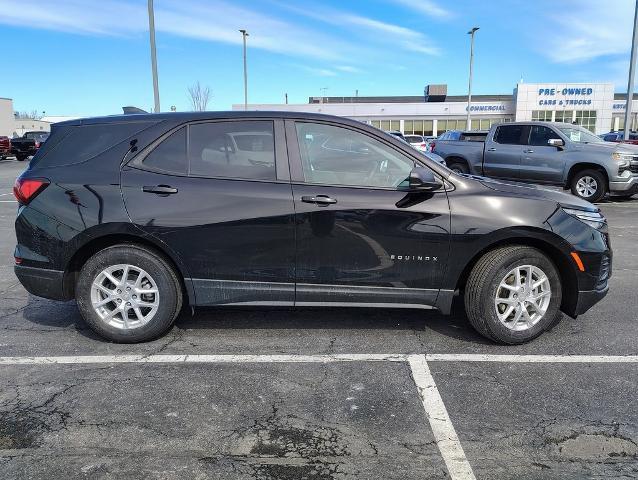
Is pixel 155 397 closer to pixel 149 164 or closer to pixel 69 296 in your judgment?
pixel 69 296

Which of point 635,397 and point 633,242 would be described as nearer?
point 635,397

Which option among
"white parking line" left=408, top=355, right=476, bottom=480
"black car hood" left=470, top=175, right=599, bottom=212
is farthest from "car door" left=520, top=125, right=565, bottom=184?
"white parking line" left=408, top=355, right=476, bottom=480

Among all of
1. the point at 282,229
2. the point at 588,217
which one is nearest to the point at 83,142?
the point at 282,229

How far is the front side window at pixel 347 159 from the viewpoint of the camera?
397cm

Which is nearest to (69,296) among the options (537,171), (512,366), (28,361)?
(28,361)

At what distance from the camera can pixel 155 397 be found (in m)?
3.31

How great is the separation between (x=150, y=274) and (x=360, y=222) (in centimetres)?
166

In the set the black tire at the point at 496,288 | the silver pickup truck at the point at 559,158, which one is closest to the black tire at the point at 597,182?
the silver pickup truck at the point at 559,158

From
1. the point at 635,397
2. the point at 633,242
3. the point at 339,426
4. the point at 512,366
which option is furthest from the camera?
the point at 633,242

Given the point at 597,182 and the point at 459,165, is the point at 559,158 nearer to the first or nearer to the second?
the point at 597,182

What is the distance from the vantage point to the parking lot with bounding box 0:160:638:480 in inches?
105

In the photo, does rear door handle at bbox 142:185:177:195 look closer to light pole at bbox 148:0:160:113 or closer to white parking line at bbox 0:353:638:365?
white parking line at bbox 0:353:638:365

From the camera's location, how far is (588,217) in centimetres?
412

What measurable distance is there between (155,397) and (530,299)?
283 cm
